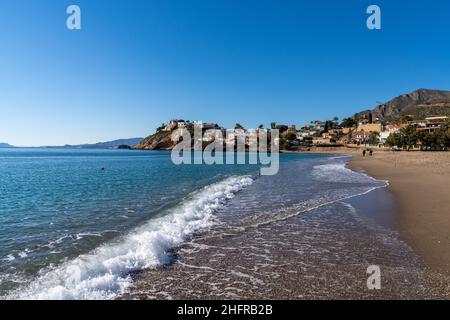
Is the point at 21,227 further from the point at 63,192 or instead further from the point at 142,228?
the point at 63,192

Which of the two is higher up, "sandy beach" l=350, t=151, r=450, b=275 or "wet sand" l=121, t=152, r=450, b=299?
"sandy beach" l=350, t=151, r=450, b=275

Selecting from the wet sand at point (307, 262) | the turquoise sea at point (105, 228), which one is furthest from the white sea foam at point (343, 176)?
the wet sand at point (307, 262)

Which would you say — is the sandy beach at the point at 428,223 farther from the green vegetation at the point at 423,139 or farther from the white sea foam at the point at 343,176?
the green vegetation at the point at 423,139

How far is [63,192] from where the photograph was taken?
2612 centimetres

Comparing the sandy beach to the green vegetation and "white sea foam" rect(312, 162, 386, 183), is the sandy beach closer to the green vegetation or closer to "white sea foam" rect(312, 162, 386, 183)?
"white sea foam" rect(312, 162, 386, 183)

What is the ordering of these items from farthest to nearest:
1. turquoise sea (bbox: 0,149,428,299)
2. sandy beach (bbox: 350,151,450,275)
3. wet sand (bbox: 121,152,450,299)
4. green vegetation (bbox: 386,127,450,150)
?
1. green vegetation (bbox: 386,127,450,150)
2. sandy beach (bbox: 350,151,450,275)
3. turquoise sea (bbox: 0,149,428,299)
4. wet sand (bbox: 121,152,450,299)

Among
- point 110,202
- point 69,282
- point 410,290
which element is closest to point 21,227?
point 110,202

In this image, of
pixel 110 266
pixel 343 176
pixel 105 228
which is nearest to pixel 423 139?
pixel 343 176

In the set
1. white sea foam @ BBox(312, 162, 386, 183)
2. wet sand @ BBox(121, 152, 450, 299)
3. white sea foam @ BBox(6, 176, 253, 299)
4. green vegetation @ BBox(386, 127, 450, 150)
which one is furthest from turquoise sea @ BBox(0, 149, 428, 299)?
green vegetation @ BBox(386, 127, 450, 150)

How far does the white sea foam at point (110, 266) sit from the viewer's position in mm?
7045

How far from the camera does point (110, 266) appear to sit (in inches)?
330

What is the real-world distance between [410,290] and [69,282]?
24.9 feet

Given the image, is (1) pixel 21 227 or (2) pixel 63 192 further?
(2) pixel 63 192

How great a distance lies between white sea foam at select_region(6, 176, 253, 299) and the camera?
7.04 m
